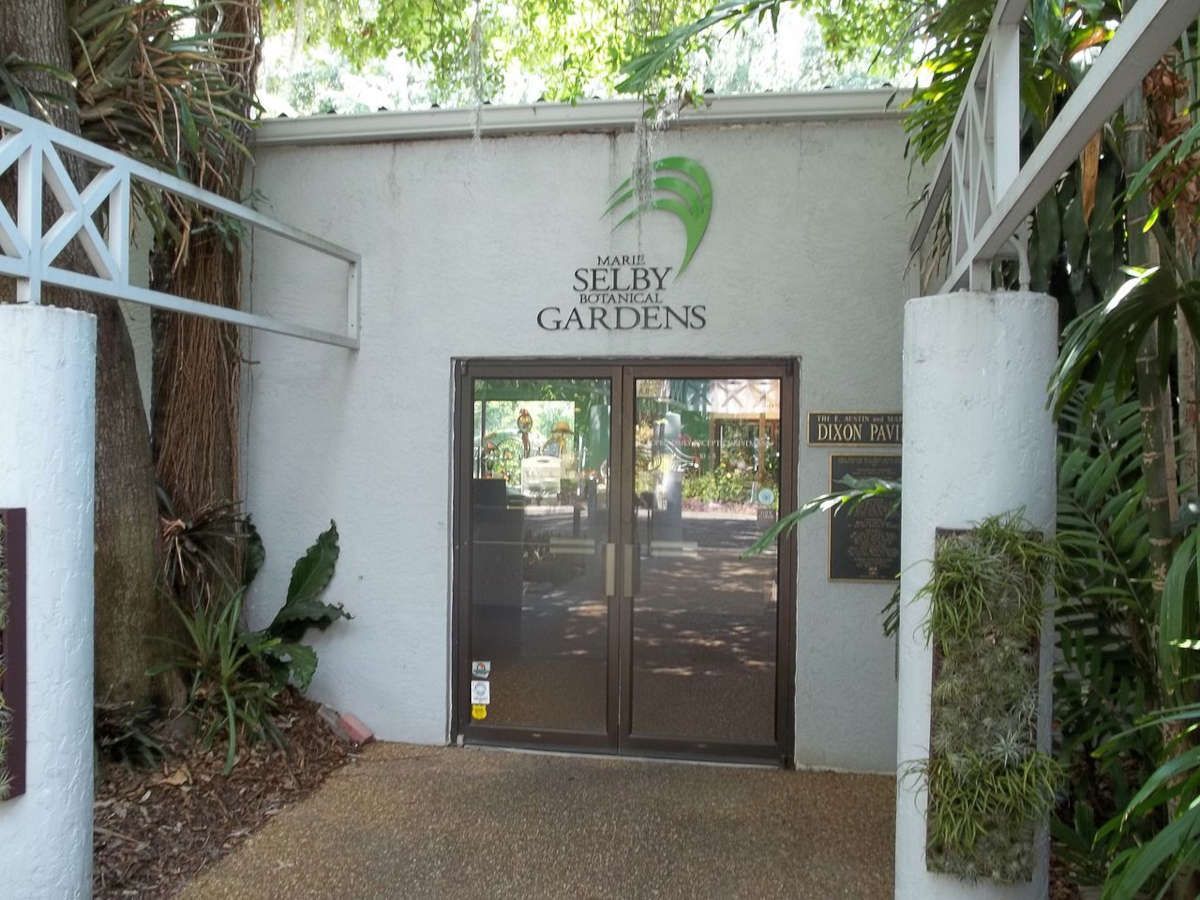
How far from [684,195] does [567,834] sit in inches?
135

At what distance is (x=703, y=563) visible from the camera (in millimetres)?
5445

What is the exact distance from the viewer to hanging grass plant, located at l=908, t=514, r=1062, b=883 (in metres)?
2.65

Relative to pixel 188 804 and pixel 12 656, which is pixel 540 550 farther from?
pixel 12 656

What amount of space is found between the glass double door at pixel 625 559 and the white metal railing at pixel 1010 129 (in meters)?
2.08

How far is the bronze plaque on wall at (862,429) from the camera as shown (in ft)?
17.1

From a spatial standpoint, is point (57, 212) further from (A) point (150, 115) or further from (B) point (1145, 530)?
(B) point (1145, 530)

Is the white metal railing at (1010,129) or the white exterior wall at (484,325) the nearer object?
the white metal railing at (1010,129)

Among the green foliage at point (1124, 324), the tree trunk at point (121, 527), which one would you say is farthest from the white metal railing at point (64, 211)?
the green foliage at point (1124, 324)

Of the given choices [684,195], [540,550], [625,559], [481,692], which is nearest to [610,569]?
[625,559]

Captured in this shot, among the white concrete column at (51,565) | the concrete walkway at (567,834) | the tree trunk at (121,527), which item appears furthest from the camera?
the tree trunk at (121,527)

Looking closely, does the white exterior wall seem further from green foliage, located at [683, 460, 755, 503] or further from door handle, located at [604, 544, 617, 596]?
door handle, located at [604, 544, 617, 596]

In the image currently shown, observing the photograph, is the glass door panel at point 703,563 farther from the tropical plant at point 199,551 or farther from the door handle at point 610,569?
the tropical plant at point 199,551

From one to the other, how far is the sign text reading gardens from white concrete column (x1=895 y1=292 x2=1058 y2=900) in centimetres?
261

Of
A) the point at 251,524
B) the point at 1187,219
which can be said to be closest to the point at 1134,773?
the point at 1187,219
